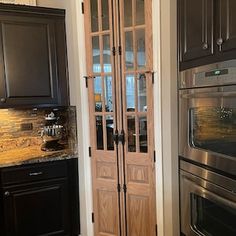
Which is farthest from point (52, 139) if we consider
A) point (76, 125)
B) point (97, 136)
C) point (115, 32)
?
point (115, 32)

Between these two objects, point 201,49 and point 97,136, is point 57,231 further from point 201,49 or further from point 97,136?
point 201,49

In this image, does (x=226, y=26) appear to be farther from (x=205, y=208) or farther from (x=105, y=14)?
(x=105, y=14)

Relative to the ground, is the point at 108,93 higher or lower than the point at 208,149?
higher

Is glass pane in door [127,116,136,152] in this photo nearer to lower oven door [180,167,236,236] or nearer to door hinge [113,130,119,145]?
door hinge [113,130,119,145]

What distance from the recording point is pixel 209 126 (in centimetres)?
159

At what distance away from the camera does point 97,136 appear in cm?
249

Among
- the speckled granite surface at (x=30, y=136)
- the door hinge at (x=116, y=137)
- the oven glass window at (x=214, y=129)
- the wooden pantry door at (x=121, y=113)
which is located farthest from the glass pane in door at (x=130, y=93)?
the oven glass window at (x=214, y=129)

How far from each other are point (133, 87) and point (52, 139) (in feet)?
3.36

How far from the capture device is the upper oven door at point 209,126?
1.41m

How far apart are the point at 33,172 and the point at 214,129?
1633 mm

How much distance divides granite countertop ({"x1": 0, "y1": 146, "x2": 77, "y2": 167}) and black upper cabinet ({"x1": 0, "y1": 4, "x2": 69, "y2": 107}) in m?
0.48

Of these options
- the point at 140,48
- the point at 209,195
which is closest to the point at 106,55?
the point at 140,48

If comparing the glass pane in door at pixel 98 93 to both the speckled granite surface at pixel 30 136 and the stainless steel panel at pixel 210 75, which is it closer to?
the speckled granite surface at pixel 30 136

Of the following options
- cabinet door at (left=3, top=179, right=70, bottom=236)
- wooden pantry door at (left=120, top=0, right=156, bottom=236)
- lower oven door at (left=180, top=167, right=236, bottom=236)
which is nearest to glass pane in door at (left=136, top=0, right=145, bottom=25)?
wooden pantry door at (left=120, top=0, right=156, bottom=236)
